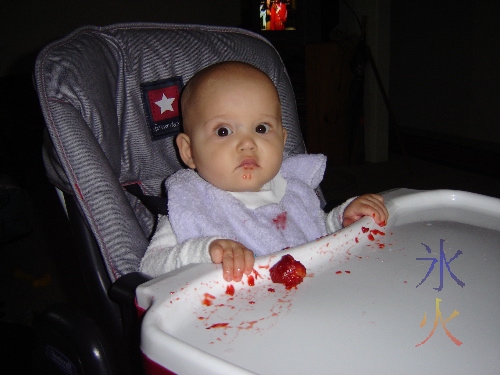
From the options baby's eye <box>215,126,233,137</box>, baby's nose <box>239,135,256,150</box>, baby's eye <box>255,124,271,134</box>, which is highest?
baby's eye <box>215,126,233,137</box>

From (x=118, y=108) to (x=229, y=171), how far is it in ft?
0.91

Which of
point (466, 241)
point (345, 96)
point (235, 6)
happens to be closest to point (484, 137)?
point (345, 96)

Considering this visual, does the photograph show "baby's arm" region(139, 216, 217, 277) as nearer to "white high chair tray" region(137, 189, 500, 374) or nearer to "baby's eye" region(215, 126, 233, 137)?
"white high chair tray" region(137, 189, 500, 374)

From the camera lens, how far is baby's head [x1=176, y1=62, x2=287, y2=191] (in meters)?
0.88

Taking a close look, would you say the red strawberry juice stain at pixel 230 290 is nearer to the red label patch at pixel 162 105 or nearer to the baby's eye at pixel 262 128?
the baby's eye at pixel 262 128

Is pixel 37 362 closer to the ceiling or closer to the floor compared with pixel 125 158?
closer to the floor

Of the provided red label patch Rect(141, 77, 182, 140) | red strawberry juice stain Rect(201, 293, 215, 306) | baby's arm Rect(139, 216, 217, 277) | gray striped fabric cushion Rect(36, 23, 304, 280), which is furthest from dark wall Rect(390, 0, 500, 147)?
red strawberry juice stain Rect(201, 293, 215, 306)

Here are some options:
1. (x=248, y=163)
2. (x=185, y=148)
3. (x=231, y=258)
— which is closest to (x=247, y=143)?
(x=248, y=163)

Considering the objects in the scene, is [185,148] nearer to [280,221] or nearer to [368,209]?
[280,221]

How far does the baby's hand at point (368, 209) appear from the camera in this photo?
0.88 metres

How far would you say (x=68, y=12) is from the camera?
3301 millimetres

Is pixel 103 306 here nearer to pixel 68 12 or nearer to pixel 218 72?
pixel 218 72

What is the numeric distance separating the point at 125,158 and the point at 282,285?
18.6 inches

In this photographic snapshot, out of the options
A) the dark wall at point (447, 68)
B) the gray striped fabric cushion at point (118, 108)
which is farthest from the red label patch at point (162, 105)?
the dark wall at point (447, 68)
